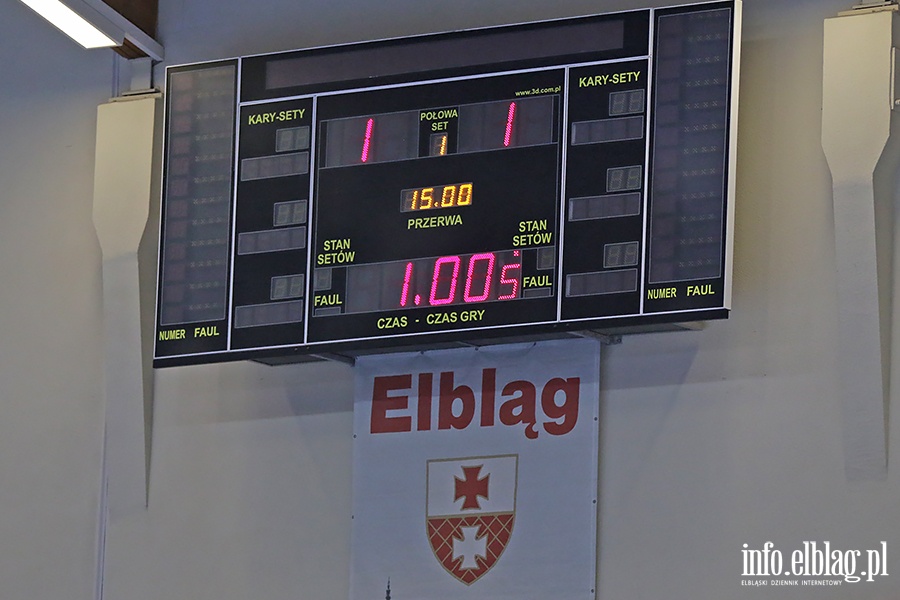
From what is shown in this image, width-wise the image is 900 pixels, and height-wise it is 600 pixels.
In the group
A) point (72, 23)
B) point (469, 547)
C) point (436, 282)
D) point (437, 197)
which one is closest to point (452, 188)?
point (437, 197)

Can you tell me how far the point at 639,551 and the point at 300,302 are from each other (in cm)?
157

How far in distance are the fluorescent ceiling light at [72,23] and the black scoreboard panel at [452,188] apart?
1.11 feet

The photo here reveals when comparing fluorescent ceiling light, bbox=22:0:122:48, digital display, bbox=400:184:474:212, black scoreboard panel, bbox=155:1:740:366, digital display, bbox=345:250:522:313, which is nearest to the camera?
black scoreboard panel, bbox=155:1:740:366

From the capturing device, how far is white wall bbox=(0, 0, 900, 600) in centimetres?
593

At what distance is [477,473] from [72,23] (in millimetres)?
2371

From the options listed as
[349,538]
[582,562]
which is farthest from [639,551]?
[349,538]

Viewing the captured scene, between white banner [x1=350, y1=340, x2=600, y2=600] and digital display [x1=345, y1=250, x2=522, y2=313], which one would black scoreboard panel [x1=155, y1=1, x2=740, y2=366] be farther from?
white banner [x1=350, y1=340, x2=600, y2=600]

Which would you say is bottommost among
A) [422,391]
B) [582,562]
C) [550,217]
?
[582,562]

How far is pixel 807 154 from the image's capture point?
6133 millimetres

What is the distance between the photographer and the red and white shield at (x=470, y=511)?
20.4 feet

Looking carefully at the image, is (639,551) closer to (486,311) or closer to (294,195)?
(486,311)

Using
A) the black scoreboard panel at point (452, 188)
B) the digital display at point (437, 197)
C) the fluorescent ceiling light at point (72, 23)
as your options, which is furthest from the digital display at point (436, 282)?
the fluorescent ceiling light at point (72, 23)

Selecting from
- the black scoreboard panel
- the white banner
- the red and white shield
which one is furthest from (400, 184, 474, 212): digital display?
the red and white shield

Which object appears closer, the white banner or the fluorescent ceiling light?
the white banner
